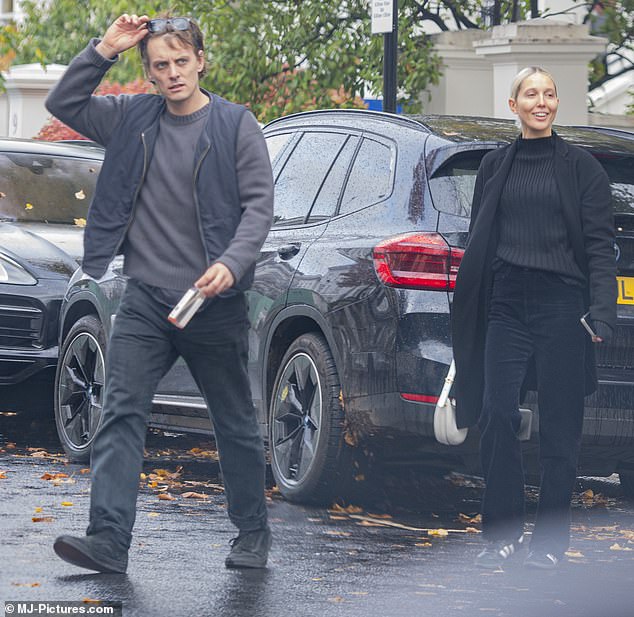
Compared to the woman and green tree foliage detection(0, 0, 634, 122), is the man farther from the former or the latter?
green tree foliage detection(0, 0, 634, 122)

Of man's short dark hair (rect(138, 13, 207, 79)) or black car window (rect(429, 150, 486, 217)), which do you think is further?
black car window (rect(429, 150, 486, 217))

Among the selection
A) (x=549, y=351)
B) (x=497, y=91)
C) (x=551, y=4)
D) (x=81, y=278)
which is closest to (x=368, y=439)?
(x=549, y=351)

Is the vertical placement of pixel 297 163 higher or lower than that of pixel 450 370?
higher

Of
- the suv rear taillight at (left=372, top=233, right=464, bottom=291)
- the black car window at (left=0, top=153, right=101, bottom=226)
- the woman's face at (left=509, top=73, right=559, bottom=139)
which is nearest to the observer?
the woman's face at (left=509, top=73, right=559, bottom=139)

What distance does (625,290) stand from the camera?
721 cm

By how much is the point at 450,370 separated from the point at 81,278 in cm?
319

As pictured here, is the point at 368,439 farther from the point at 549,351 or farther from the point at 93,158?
the point at 93,158

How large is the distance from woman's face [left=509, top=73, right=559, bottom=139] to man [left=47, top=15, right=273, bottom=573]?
1.08m

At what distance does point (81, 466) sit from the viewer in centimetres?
930

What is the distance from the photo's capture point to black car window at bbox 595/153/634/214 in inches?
289

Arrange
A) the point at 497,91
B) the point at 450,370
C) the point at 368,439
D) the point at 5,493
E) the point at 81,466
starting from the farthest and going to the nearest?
the point at 497,91 → the point at 81,466 → the point at 5,493 → the point at 368,439 → the point at 450,370

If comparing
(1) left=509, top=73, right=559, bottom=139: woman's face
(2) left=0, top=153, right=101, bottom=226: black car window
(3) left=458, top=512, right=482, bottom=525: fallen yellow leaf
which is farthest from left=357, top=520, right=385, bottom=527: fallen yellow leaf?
(2) left=0, top=153, right=101, bottom=226: black car window

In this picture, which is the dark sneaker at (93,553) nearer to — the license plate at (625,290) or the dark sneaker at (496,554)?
the dark sneaker at (496,554)

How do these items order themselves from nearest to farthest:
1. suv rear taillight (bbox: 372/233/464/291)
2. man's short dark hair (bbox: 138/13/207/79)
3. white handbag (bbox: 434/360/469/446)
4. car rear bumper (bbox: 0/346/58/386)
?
man's short dark hair (bbox: 138/13/207/79) < white handbag (bbox: 434/360/469/446) < suv rear taillight (bbox: 372/233/464/291) < car rear bumper (bbox: 0/346/58/386)
